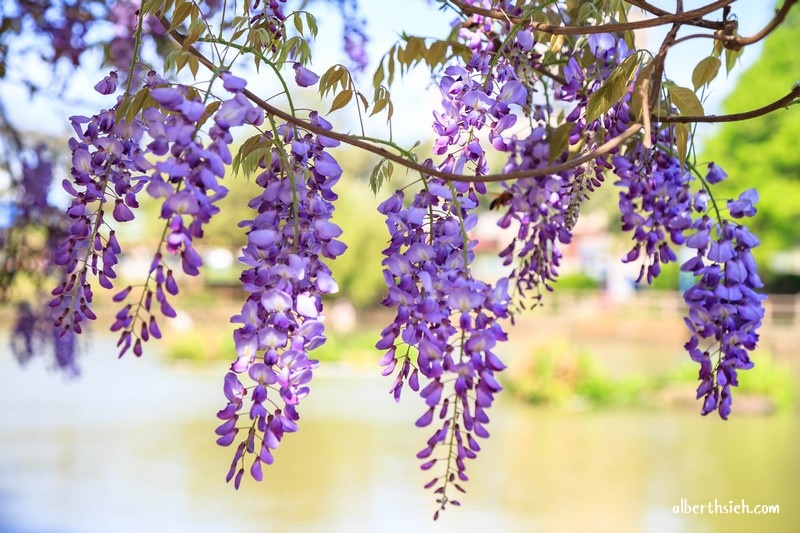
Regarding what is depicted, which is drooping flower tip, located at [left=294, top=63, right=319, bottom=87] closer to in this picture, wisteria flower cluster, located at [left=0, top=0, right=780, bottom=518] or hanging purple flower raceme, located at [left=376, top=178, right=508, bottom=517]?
wisteria flower cluster, located at [left=0, top=0, right=780, bottom=518]

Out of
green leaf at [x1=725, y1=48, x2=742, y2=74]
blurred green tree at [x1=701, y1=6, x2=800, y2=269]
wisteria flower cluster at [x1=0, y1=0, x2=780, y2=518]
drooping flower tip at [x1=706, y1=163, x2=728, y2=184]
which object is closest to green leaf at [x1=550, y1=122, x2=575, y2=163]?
wisteria flower cluster at [x1=0, y1=0, x2=780, y2=518]

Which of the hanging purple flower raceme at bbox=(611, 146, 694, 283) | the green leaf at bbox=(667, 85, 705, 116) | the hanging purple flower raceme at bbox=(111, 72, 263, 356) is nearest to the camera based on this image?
the hanging purple flower raceme at bbox=(111, 72, 263, 356)

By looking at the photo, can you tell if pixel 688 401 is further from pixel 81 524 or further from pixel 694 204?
pixel 694 204

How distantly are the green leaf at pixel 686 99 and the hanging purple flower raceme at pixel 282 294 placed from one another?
1.12ft

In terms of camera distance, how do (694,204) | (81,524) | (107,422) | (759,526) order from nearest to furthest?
(694,204) → (81,524) → (759,526) → (107,422)

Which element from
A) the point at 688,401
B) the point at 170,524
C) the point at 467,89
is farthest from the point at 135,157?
the point at 688,401

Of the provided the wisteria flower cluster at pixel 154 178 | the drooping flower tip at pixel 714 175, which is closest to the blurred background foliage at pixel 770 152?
the drooping flower tip at pixel 714 175

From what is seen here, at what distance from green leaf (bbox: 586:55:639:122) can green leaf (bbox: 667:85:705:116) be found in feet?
0.25

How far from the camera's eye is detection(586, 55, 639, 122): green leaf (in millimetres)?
823

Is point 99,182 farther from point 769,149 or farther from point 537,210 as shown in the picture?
point 769,149

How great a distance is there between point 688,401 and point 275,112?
29.5 feet

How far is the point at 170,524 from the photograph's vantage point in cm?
504

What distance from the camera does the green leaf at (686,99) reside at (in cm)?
90

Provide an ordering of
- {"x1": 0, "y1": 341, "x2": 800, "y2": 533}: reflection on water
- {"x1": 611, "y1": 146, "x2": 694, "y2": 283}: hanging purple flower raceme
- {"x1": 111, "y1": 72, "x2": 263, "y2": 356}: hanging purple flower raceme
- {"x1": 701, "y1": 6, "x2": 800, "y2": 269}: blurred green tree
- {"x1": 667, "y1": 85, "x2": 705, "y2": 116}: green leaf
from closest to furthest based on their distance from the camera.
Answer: {"x1": 111, "y1": 72, "x2": 263, "y2": 356}: hanging purple flower raceme
{"x1": 667, "y1": 85, "x2": 705, "y2": 116}: green leaf
{"x1": 611, "y1": 146, "x2": 694, "y2": 283}: hanging purple flower raceme
{"x1": 0, "y1": 341, "x2": 800, "y2": 533}: reflection on water
{"x1": 701, "y1": 6, "x2": 800, "y2": 269}: blurred green tree
